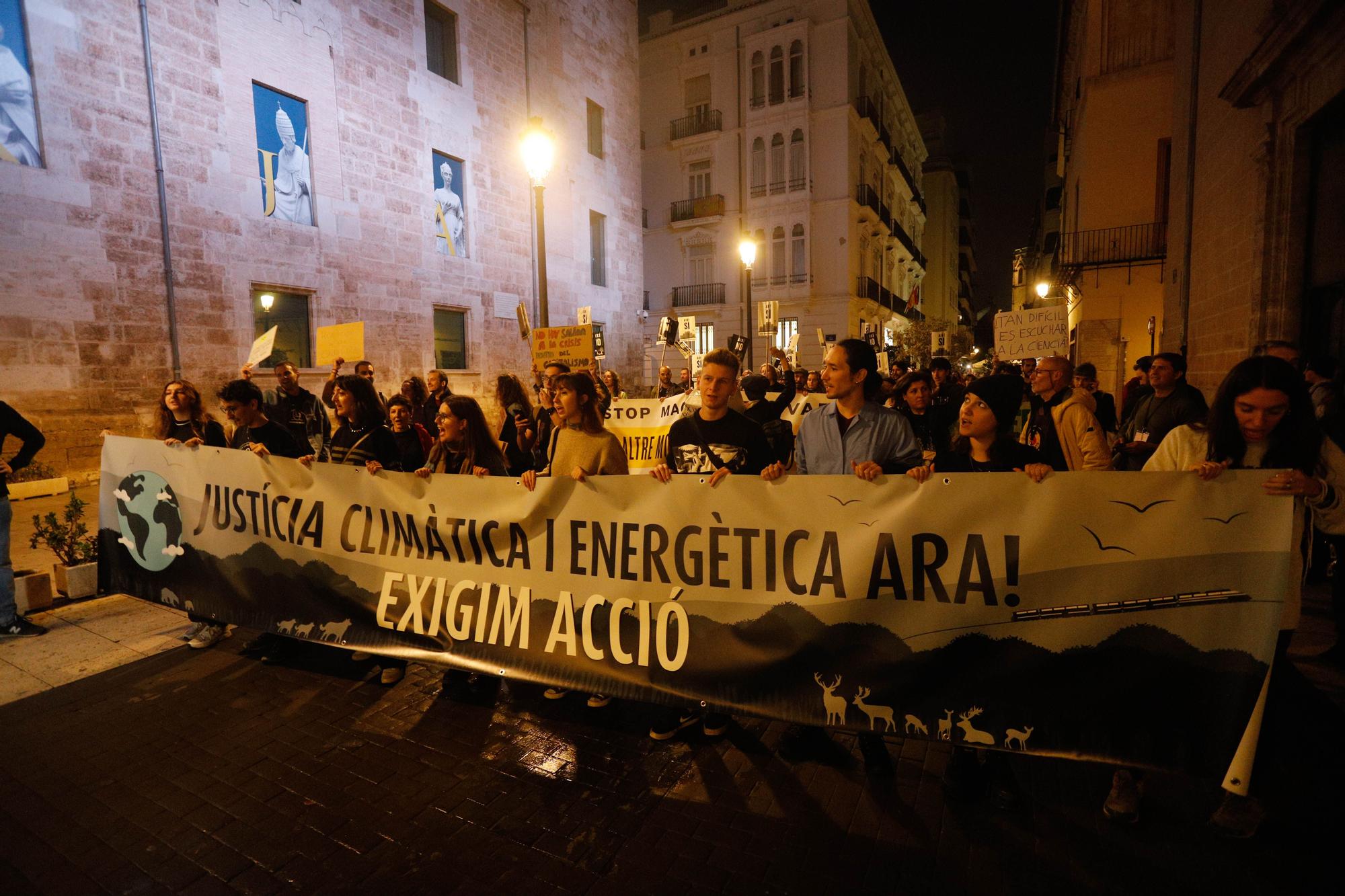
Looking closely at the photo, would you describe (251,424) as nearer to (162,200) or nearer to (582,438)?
(582,438)

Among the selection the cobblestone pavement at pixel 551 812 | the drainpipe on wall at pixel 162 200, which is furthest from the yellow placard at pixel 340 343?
the drainpipe on wall at pixel 162 200

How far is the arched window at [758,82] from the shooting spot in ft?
113

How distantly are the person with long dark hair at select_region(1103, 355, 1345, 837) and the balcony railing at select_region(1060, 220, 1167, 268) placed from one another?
65.7 ft

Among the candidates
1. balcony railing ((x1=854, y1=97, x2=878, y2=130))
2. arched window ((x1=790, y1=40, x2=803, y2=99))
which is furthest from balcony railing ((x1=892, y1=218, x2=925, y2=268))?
arched window ((x1=790, y1=40, x2=803, y2=99))

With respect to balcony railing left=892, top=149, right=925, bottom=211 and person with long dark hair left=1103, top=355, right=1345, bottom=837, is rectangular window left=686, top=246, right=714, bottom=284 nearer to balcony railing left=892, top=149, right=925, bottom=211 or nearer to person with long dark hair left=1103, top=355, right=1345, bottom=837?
balcony railing left=892, top=149, right=925, bottom=211

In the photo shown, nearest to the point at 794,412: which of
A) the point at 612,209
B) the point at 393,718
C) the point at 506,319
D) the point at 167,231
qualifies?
the point at 393,718

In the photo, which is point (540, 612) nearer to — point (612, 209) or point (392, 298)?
point (392, 298)

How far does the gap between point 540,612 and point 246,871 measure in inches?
59.6

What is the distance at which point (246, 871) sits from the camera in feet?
8.65

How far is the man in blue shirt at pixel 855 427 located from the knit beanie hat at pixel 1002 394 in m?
1.10

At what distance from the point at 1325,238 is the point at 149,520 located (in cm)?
1174

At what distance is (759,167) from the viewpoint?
35.2 m

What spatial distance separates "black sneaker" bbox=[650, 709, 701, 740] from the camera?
3549 mm

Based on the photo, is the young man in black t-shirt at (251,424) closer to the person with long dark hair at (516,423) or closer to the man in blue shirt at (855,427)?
the person with long dark hair at (516,423)
